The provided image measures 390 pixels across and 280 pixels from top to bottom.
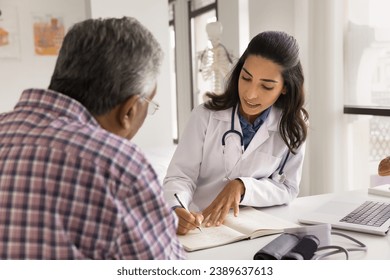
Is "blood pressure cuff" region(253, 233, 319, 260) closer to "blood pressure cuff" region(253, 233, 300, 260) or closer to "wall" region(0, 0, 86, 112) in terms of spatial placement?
"blood pressure cuff" region(253, 233, 300, 260)

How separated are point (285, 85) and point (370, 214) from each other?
1.72ft

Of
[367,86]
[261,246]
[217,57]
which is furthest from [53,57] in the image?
[261,246]

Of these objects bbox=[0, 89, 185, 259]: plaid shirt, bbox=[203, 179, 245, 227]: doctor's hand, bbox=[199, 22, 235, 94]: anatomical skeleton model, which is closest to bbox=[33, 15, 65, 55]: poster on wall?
bbox=[199, 22, 235, 94]: anatomical skeleton model

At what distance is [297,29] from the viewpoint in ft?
11.6

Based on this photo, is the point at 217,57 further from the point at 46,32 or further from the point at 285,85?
the point at 285,85

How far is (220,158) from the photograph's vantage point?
164 centimetres

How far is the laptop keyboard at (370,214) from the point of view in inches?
51.2

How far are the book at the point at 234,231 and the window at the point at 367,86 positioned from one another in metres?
2.04

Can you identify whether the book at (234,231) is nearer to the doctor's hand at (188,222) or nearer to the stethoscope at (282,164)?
the doctor's hand at (188,222)

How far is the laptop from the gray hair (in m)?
0.76

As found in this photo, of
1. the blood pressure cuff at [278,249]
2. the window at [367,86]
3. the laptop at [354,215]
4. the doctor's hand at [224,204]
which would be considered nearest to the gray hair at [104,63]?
the blood pressure cuff at [278,249]

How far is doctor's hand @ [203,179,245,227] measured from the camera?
52.4 inches

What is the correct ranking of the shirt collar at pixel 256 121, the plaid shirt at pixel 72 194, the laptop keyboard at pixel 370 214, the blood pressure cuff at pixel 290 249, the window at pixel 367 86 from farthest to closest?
the window at pixel 367 86
the shirt collar at pixel 256 121
the laptop keyboard at pixel 370 214
the blood pressure cuff at pixel 290 249
the plaid shirt at pixel 72 194
